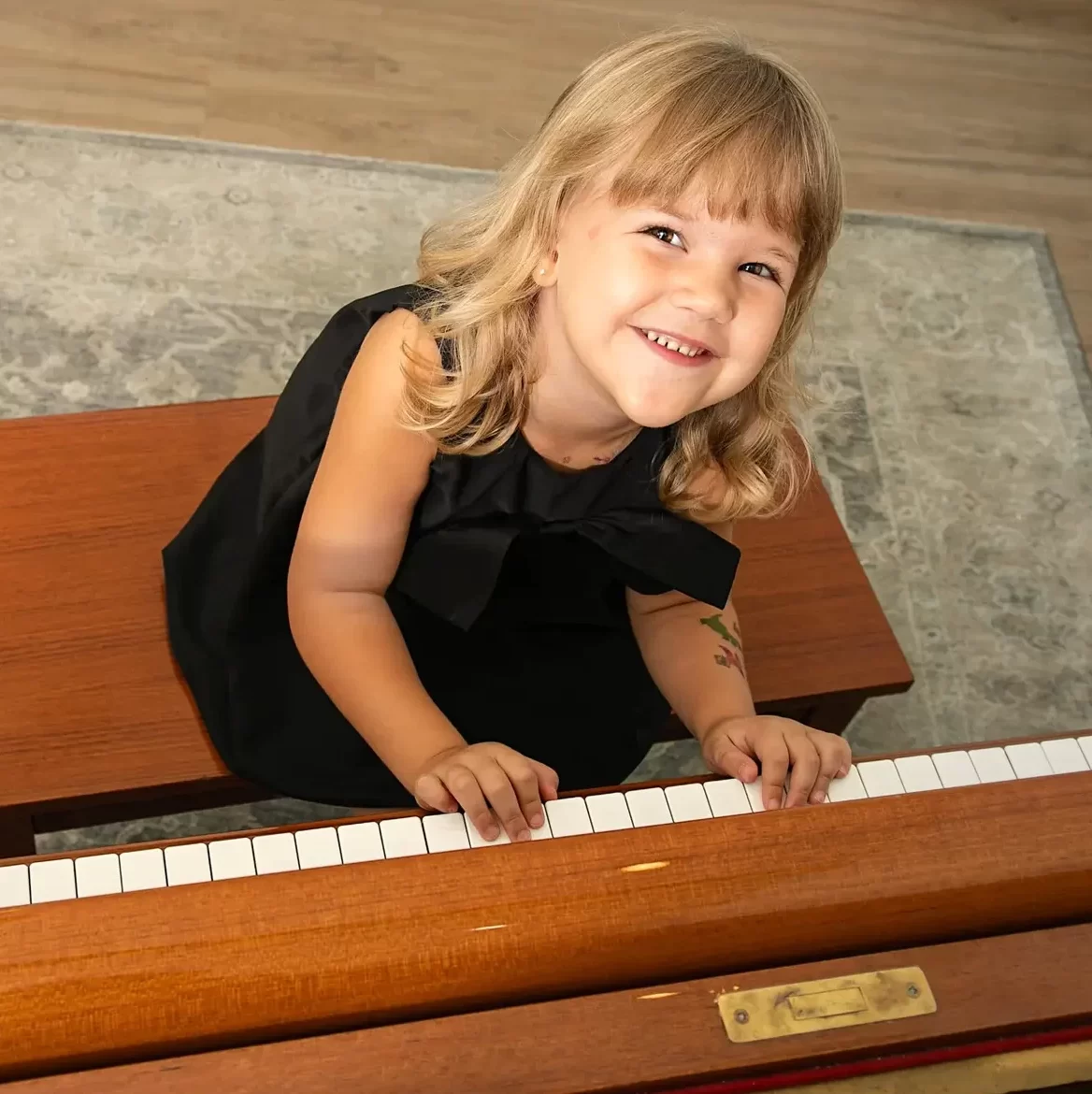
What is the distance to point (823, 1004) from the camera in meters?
0.75

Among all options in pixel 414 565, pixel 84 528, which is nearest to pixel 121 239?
pixel 84 528

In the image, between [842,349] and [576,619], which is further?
[842,349]

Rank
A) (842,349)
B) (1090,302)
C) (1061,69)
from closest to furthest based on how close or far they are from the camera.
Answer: (842,349) < (1090,302) < (1061,69)

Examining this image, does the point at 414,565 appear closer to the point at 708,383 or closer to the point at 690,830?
the point at 708,383

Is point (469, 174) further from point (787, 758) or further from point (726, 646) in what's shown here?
point (787, 758)

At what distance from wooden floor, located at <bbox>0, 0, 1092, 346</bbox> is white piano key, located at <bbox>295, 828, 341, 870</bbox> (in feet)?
5.74

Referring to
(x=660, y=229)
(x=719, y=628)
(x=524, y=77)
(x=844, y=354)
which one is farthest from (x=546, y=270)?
(x=524, y=77)

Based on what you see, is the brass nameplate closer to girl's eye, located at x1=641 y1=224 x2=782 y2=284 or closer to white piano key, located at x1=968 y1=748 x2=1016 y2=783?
white piano key, located at x1=968 y1=748 x2=1016 y2=783

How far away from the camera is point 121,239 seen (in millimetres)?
2143

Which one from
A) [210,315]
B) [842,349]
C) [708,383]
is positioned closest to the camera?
[708,383]

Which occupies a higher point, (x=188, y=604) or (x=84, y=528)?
(x=84, y=528)

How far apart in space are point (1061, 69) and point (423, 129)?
1559mm

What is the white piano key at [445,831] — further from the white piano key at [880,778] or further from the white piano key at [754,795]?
the white piano key at [880,778]

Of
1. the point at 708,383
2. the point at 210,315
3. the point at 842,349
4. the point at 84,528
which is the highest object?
the point at 210,315
